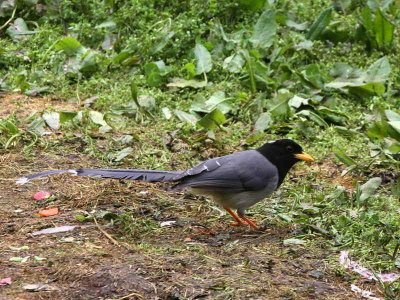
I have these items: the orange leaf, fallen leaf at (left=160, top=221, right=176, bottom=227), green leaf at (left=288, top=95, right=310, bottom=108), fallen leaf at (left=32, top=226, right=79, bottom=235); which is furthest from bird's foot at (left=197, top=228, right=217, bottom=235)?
green leaf at (left=288, top=95, right=310, bottom=108)

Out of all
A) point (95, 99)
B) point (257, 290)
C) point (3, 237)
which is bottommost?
point (95, 99)

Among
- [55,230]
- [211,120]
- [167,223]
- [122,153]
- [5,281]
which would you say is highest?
[5,281]

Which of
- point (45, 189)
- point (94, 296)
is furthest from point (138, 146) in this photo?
point (94, 296)

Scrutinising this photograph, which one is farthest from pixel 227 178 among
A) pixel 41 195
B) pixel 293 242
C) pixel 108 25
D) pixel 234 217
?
pixel 108 25

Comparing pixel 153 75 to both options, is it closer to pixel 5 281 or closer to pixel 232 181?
pixel 232 181

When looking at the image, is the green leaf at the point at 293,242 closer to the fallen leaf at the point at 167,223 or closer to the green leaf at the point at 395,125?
the fallen leaf at the point at 167,223

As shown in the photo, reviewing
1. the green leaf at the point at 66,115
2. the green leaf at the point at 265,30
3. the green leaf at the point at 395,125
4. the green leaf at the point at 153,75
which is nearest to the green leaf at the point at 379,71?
the green leaf at the point at 265,30

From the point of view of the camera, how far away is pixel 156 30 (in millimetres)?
8750

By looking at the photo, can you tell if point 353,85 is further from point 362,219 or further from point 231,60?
point 362,219

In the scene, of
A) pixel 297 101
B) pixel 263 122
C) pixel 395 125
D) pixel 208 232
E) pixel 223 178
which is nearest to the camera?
pixel 208 232

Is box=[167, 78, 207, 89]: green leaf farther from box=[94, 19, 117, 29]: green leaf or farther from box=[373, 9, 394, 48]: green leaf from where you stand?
box=[373, 9, 394, 48]: green leaf

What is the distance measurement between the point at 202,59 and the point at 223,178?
337 cm

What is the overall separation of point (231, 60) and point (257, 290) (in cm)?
481

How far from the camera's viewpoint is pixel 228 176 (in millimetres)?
5277
